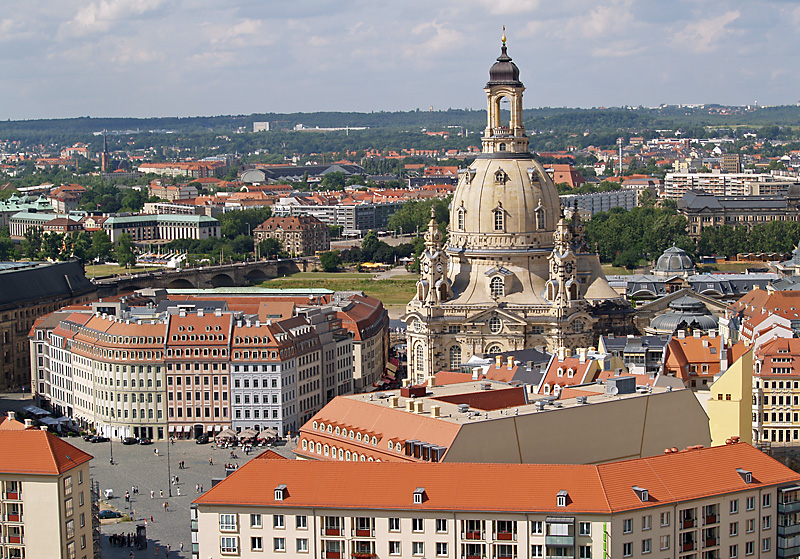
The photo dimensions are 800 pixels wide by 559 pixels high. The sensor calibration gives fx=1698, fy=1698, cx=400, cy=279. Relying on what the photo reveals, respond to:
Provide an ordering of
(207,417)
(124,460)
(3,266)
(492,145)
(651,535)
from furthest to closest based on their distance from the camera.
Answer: (3,266) < (492,145) < (207,417) < (124,460) < (651,535)

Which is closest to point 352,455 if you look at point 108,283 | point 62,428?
point 62,428

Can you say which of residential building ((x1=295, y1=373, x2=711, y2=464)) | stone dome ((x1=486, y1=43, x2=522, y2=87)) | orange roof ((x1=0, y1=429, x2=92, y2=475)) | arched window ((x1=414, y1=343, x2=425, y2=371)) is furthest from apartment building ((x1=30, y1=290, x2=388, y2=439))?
orange roof ((x1=0, y1=429, x2=92, y2=475))

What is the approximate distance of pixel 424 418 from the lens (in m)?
69.2

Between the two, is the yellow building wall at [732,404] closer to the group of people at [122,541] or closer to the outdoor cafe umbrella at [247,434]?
the group of people at [122,541]

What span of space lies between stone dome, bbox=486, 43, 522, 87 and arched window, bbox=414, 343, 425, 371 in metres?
19.8

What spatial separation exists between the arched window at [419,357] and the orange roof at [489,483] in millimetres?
53292

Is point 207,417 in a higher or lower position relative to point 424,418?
lower

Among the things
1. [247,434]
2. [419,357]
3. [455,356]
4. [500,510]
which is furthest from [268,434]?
[500,510]

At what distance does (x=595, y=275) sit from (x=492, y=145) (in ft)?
39.3

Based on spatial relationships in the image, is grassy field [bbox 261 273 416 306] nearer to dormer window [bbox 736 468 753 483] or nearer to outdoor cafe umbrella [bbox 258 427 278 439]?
outdoor cafe umbrella [bbox 258 427 278 439]

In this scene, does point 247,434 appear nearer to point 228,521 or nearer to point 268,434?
point 268,434

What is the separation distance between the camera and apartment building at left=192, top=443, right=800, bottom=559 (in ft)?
193

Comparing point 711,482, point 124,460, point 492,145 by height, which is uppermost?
point 492,145

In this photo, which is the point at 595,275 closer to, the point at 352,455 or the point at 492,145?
the point at 492,145
